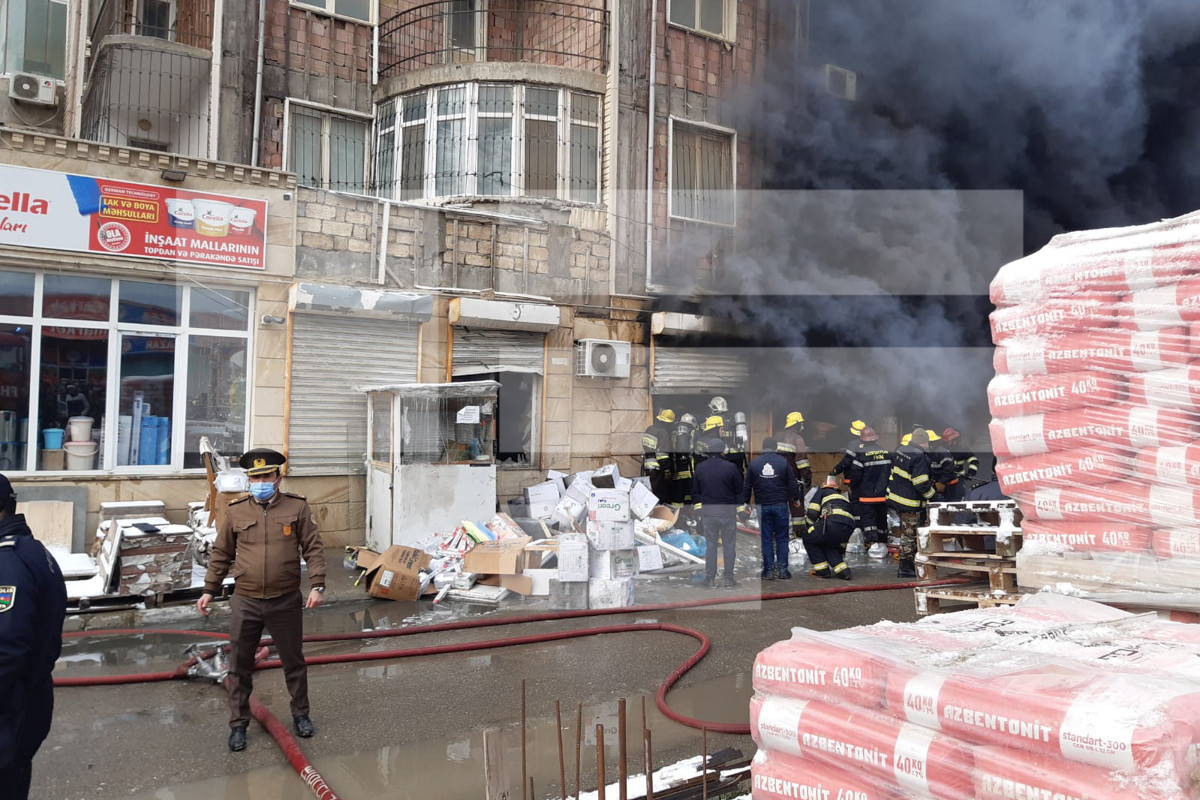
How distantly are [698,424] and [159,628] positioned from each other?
8.27m

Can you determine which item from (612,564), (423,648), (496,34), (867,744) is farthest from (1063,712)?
(496,34)

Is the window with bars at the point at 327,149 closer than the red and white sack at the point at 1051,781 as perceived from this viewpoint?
No

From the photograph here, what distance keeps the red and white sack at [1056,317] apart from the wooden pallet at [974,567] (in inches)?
55.4

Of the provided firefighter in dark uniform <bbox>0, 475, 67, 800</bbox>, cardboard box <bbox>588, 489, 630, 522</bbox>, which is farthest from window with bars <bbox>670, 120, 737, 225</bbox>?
firefighter in dark uniform <bbox>0, 475, 67, 800</bbox>

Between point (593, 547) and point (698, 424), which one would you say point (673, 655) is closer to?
point (593, 547)

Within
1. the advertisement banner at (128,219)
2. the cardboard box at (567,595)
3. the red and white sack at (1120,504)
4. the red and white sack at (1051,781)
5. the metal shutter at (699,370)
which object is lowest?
the cardboard box at (567,595)

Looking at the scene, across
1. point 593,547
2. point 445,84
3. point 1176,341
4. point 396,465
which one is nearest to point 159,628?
point 396,465

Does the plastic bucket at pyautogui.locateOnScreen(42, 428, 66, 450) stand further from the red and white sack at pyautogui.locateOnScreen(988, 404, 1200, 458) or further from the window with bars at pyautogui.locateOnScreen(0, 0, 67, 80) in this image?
the red and white sack at pyautogui.locateOnScreen(988, 404, 1200, 458)

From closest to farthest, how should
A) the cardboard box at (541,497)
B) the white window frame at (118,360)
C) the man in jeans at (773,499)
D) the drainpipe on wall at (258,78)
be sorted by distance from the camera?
the white window frame at (118,360) → the man in jeans at (773,499) → the cardboard box at (541,497) → the drainpipe on wall at (258,78)

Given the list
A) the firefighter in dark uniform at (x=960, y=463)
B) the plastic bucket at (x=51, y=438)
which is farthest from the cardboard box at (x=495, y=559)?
the firefighter in dark uniform at (x=960, y=463)

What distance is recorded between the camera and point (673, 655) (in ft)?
20.9

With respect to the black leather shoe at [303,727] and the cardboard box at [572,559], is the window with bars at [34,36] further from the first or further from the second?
the black leather shoe at [303,727]

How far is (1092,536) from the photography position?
416 cm

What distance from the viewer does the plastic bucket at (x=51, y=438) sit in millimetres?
9273
